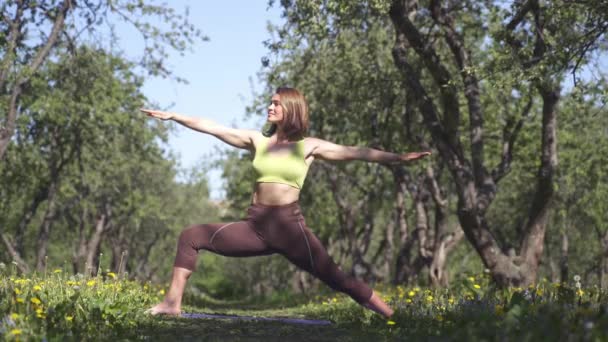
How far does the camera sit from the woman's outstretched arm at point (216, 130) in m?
7.73

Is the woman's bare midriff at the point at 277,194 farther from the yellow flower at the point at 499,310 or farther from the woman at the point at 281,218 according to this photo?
the yellow flower at the point at 499,310

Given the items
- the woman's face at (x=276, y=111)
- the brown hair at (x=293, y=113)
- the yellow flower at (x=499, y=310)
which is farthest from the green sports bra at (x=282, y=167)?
the yellow flower at (x=499, y=310)

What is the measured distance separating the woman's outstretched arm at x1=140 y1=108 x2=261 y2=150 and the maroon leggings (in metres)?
0.73

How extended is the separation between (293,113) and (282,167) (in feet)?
1.71

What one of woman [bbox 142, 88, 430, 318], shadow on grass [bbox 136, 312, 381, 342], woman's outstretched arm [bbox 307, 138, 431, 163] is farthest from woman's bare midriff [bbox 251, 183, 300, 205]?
shadow on grass [bbox 136, 312, 381, 342]

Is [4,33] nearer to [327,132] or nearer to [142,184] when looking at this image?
[327,132]

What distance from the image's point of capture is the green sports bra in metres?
7.31

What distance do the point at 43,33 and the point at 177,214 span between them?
33.8 metres

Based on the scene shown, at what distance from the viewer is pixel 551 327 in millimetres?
5344

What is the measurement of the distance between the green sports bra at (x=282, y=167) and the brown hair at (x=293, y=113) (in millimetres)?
135

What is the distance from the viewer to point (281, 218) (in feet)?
23.6

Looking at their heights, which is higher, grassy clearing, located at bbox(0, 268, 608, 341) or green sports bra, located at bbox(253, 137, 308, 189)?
green sports bra, located at bbox(253, 137, 308, 189)

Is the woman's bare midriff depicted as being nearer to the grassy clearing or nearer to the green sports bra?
the green sports bra

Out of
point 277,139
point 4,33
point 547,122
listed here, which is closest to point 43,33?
point 4,33
